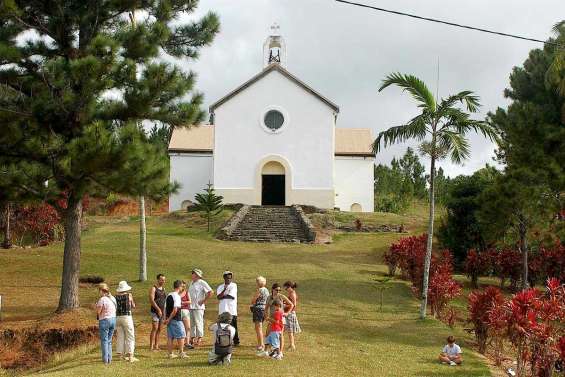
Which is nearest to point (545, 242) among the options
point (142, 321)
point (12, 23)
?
point (142, 321)

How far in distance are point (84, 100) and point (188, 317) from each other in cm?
471

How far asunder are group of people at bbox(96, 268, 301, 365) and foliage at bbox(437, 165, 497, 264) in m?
12.9

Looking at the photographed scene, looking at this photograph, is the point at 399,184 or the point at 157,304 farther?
the point at 399,184

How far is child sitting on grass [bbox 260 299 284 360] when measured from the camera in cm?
973

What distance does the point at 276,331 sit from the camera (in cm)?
977

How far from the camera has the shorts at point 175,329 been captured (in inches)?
382

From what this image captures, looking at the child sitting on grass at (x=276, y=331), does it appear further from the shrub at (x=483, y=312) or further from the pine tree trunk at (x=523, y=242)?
the pine tree trunk at (x=523, y=242)

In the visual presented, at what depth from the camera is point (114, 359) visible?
9852 millimetres

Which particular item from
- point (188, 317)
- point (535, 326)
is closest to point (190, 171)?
point (188, 317)

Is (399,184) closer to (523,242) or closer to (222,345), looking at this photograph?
(523,242)

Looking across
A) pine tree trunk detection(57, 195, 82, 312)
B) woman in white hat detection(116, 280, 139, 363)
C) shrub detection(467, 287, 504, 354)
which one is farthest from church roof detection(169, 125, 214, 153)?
woman in white hat detection(116, 280, 139, 363)

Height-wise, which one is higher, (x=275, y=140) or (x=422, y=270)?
(x=275, y=140)

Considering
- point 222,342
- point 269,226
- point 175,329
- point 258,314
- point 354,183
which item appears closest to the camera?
point 222,342

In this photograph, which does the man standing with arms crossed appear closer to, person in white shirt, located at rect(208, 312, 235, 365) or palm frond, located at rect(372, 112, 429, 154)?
person in white shirt, located at rect(208, 312, 235, 365)
